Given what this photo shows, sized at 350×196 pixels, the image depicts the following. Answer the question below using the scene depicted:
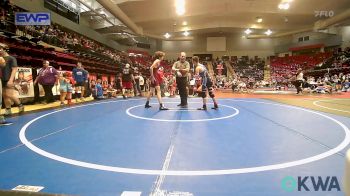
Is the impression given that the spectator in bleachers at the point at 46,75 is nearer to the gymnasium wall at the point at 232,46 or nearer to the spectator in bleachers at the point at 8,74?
the spectator in bleachers at the point at 8,74

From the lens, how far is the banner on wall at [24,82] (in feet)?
28.1

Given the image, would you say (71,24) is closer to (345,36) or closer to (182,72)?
(182,72)

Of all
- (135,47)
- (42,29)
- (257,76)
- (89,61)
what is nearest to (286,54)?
(257,76)

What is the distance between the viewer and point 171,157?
2.76 metres

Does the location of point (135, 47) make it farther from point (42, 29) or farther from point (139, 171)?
point (139, 171)

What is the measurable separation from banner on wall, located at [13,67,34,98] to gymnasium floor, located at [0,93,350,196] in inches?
186

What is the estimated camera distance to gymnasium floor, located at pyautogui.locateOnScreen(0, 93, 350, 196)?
204 cm

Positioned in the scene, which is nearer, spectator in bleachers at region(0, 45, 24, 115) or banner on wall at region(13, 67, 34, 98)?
spectator in bleachers at region(0, 45, 24, 115)

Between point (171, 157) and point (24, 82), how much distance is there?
819 cm

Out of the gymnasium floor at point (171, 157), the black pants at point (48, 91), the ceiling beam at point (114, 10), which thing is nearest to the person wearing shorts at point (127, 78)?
the black pants at point (48, 91)

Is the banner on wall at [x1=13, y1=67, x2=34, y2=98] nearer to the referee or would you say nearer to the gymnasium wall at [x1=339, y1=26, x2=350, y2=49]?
the referee

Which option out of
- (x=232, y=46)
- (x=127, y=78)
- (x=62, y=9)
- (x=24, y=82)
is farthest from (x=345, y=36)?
(x=24, y=82)

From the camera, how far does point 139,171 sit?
7.64ft

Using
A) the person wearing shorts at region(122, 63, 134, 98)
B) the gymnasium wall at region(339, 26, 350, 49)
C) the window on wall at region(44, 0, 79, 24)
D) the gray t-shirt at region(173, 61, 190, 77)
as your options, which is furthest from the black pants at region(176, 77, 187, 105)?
the gymnasium wall at region(339, 26, 350, 49)
